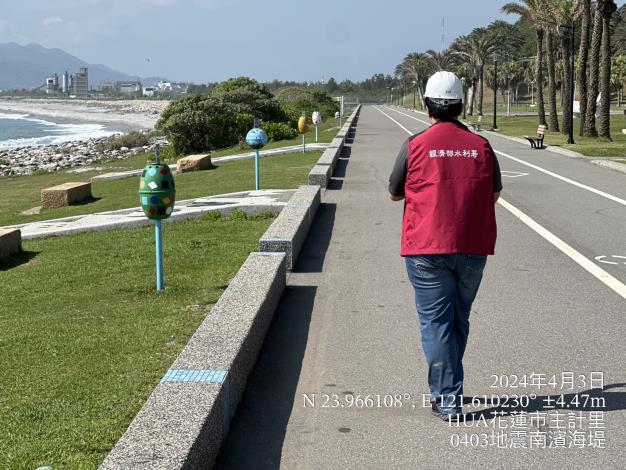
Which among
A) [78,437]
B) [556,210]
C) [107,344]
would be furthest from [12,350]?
[556,210]

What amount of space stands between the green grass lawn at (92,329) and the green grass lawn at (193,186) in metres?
5.57

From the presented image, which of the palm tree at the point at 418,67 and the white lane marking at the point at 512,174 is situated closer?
the white lane marking at the point at 512,174

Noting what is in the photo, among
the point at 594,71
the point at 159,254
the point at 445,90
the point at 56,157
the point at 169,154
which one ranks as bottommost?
the point at 56,157

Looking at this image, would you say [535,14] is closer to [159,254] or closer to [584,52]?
[584,52]

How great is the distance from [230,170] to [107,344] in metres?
16.8

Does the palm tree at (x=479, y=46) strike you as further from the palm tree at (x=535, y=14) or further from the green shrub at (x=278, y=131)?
the green shrub at (x=278, y=131)

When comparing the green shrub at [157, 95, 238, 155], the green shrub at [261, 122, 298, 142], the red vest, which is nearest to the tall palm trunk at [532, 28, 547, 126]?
the green shrub at [261, 122, 298, 142]

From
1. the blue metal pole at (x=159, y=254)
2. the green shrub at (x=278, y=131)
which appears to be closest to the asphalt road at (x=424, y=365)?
the blue metal pole at (x=159, y=254)

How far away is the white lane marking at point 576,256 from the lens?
8016 millimetres

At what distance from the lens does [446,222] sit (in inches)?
178

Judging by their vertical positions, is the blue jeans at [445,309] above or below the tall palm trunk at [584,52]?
below

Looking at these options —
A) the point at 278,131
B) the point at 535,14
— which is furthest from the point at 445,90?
the point at 535,14

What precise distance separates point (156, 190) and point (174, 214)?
17.4 feet

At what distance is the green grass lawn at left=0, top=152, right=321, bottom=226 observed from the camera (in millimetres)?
17094
